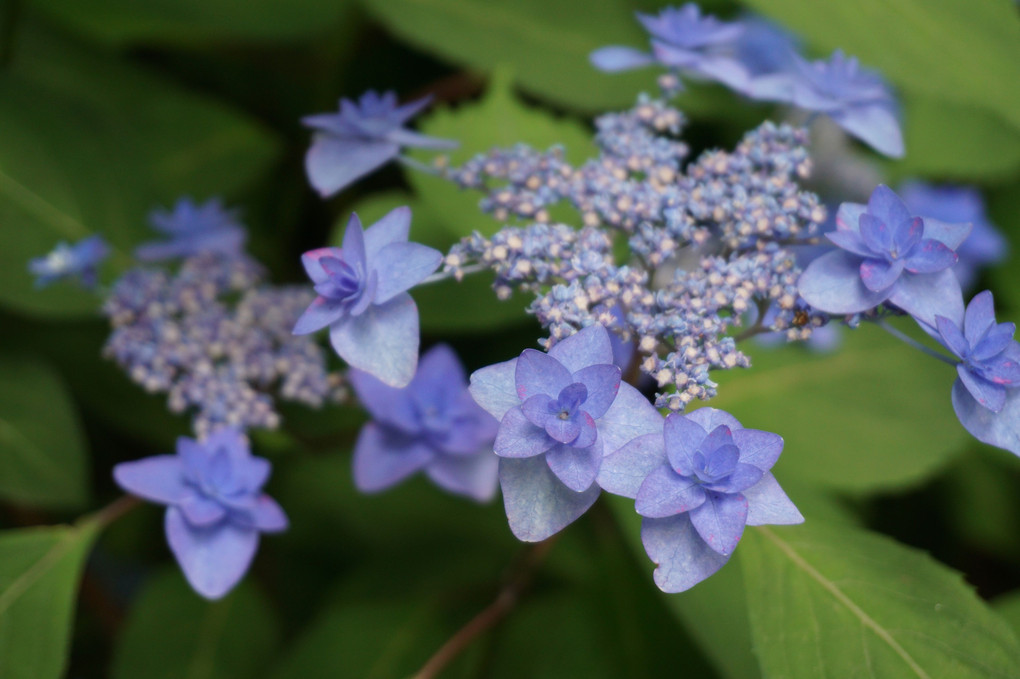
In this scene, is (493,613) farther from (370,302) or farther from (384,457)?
(370,302)

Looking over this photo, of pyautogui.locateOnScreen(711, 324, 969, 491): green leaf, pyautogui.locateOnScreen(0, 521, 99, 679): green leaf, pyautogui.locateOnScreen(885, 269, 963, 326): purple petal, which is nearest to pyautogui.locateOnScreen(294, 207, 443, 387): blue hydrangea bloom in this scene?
pyautogui.locateOnScreen(885, 269, 963, 326): purple petal

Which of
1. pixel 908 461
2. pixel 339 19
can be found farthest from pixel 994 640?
pixel 339 19

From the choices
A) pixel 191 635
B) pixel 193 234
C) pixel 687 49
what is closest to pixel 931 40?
pixel 687 49

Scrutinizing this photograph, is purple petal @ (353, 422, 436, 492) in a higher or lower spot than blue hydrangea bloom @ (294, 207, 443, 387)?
lower

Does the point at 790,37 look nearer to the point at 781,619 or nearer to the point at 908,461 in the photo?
the point at 908,461

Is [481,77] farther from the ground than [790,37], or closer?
closer

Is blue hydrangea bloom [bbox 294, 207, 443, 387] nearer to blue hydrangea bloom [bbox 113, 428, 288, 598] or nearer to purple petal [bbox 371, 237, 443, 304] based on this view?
purple petal [bbox 371, 237, 443, 304]
